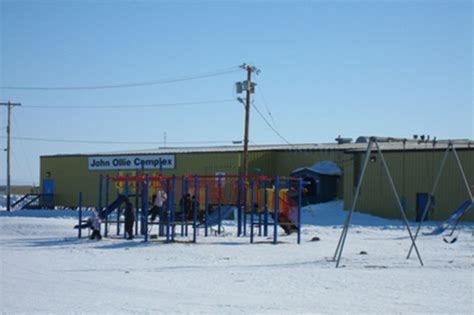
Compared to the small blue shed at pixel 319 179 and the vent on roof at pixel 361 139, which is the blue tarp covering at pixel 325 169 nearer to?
the small blue shed at pixel 319 179

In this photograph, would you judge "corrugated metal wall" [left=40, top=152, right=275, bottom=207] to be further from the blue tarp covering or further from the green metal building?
the blue tarp covering

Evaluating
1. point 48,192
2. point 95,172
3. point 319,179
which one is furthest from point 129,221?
point 48,192

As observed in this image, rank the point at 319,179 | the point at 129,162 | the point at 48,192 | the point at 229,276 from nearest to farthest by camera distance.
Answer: the point at 229,276, the point at 319,179, the point at 129,162, the point at 48,192

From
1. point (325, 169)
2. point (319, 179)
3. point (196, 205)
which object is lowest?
point (196, 205)

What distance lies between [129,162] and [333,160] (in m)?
15.9

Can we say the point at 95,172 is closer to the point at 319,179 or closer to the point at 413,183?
the point at 319,179

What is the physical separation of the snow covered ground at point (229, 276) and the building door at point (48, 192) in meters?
30.8

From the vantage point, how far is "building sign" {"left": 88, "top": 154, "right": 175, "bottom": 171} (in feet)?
182

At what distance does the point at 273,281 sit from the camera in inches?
665

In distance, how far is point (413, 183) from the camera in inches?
1656

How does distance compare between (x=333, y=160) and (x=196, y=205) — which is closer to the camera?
(x=196, y=205)

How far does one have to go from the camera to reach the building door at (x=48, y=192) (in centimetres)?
6037

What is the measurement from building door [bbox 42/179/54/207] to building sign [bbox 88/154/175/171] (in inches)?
160

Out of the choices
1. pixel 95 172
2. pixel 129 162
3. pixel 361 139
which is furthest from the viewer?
pixel 361 139
